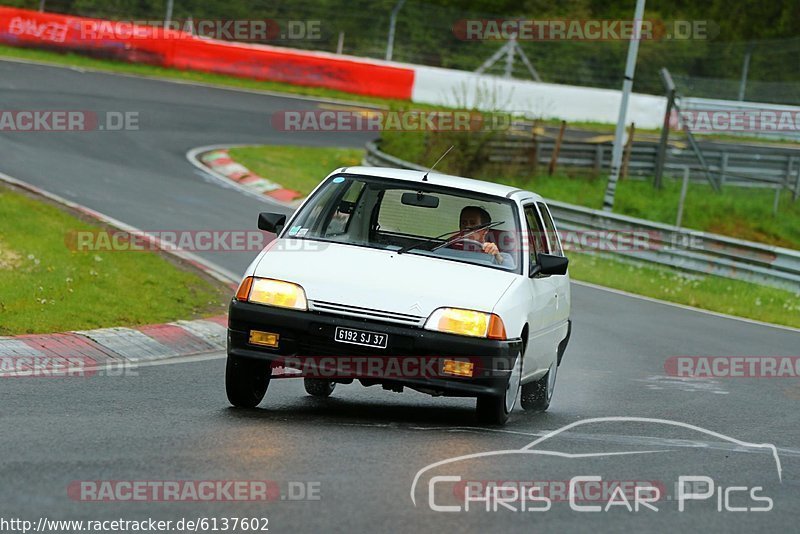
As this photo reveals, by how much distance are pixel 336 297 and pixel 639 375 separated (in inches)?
223

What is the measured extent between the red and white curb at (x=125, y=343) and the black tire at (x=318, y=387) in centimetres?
169

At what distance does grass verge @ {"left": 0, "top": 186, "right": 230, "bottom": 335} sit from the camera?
11.9 m

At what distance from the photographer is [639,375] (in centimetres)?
1324

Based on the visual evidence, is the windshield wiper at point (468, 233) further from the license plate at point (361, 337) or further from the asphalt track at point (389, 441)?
the license plate at point (361, 337)

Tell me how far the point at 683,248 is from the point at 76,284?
12636 millimetres

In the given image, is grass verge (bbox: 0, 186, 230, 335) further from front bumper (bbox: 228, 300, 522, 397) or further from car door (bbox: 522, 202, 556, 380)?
car door (bbox: 522, 202, 556, 380)

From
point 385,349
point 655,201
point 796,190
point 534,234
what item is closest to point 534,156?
point 655,201

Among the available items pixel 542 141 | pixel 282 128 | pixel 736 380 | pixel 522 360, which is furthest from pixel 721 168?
pixel 522 360

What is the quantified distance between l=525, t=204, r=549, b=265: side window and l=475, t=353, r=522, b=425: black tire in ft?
3.68

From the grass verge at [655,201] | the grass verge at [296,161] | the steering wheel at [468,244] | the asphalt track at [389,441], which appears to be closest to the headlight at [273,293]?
the asphalt track at [389,441]

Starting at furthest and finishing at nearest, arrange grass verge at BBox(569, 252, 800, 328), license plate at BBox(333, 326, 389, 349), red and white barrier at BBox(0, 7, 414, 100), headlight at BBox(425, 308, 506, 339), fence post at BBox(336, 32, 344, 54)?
1. fence post at BBox(336, 32, 344, 54)
2. red and white barrier at BBox(0, 7, 414, 100)
3. grass verge at BBox(569, 252, 800, 328)
4. headlight at BBox(425, 308, 506, 339)
5. license plate at BBox(333, 326, 389, 349)

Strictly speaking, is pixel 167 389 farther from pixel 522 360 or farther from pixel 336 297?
pixel 522 360

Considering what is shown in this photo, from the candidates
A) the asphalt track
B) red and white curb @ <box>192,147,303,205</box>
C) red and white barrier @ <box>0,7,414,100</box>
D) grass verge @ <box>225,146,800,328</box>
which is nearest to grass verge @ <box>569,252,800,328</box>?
grass verge @ <box>225,146,800,328</box>

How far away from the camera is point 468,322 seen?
834 cm
